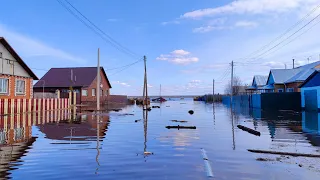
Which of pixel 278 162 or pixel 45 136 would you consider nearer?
pixel 278 162

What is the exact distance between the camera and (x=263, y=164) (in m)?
6.63

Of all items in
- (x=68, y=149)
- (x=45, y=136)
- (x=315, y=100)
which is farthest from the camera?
(x=315, y=100)

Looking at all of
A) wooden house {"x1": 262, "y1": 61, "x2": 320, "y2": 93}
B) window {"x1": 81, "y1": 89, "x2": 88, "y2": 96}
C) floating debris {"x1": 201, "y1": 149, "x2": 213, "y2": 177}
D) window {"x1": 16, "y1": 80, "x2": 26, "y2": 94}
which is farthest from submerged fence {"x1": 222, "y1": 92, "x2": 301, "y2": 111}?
window {"x1": 81, "y1": 89, "x2": 88, "y2": 96}

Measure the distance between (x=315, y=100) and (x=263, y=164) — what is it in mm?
24701

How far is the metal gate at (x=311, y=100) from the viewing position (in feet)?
89.5

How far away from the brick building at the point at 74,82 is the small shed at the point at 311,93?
1290 inches

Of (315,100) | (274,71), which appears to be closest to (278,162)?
(315,100)

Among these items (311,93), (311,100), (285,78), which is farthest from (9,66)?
(285,78)

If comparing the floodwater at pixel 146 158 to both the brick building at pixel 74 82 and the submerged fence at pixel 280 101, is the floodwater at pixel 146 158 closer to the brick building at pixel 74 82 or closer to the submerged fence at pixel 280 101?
the submerged fence at pixel 280 101

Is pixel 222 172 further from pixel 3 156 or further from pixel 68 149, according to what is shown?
pixel 3 156

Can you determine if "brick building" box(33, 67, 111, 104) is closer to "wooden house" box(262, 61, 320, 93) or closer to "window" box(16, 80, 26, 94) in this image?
"window" box(16, 80, 26, 94)

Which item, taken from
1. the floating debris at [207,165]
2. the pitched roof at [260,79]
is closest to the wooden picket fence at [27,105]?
the floating debris at [207,165]

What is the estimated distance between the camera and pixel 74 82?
154 ft

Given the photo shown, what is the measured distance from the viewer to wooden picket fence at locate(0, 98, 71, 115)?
20.7 metres
